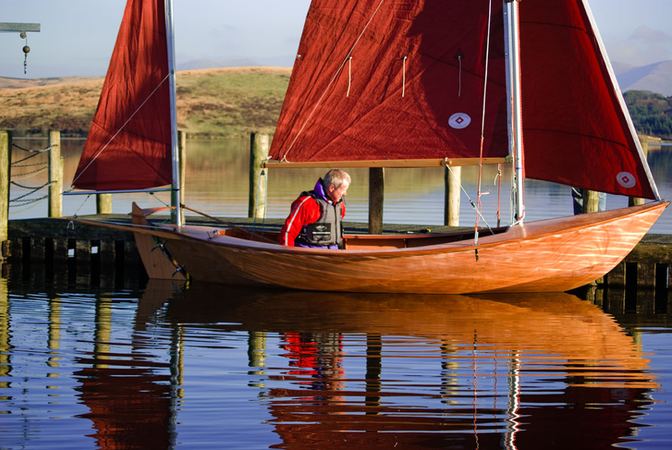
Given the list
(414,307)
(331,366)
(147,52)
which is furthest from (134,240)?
Answer: (331,366)

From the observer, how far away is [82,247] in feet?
65.2

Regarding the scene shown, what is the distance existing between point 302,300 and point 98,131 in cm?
374

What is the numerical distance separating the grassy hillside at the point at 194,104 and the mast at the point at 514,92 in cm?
7741

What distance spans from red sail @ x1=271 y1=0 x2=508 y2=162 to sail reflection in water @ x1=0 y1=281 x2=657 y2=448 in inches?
78.1

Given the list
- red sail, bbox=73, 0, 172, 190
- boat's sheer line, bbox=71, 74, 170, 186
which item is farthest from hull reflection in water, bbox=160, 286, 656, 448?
boat's sheer line, bbox=71, 74, 170, 186

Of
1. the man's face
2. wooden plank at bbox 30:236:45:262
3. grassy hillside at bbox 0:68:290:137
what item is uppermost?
grassy hillside at bbox 0:68:290:137

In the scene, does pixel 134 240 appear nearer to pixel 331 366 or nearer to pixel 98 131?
pixel 98 131

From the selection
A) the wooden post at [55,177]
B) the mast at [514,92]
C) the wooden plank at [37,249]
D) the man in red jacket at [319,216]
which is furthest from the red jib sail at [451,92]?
the wooden post at [55,177]

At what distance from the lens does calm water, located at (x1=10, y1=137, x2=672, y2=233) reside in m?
29.7

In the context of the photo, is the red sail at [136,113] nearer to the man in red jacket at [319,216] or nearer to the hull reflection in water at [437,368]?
the hull reflection in water at [437,368]

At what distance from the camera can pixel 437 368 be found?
11.2 m

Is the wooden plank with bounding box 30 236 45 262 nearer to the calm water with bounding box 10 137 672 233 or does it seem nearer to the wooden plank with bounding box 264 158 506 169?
the calm water with bounding box 10 137 672 233

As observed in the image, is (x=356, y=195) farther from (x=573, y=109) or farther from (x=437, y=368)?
(x=437, y=368)

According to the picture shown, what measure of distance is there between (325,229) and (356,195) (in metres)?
21.4
